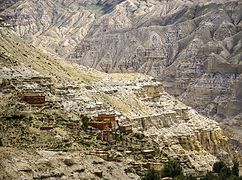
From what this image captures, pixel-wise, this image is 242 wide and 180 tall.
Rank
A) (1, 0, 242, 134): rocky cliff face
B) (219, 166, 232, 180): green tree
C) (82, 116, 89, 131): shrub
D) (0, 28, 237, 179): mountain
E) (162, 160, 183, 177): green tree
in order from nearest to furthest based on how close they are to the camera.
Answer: (0, 28, 237, 179): mountain → (162, 160, 183, 177): green tree → (219, 166, 232, 180): green tree → (82, 116, 89, 131): shrub → (1, 0, 242, 134): rocky cliff face

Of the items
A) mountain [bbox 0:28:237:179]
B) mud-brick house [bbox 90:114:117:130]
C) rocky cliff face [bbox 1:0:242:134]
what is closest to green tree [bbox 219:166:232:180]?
mountain [bbox 0:28:237:179]

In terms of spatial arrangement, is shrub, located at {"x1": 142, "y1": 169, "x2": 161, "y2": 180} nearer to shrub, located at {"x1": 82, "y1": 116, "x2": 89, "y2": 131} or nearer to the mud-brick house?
shrub, located at {"x1": 82, "y1": 116, "x2": 89, "y2": 131}

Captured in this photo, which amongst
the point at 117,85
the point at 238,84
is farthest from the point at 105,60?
the point at 117,85

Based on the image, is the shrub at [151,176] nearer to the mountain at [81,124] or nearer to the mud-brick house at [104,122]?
the mountain at [81,124]

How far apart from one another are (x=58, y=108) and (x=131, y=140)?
5.89 meters

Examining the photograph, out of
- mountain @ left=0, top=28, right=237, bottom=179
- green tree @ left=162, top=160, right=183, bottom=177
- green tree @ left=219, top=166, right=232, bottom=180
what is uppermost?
mountain @ left=0, top=28, right=237, bottom=179

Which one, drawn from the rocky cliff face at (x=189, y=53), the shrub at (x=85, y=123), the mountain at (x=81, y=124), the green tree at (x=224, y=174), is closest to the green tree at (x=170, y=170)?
the mountain at (x=81, y=124)

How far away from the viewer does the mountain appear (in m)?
42.2

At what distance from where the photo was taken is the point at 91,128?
51188mm

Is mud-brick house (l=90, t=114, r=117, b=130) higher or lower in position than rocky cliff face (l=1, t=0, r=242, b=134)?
lower

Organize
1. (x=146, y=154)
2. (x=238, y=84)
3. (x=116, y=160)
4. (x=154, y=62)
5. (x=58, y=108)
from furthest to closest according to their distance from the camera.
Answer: (x=154, y=62) → (x=238, y=84) → (x=58, y=108) → (x=146, y=154) → (x=116, y=160)

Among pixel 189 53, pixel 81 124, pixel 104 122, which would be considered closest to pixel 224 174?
pixel 104 122

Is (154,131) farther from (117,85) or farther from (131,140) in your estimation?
(131,140)

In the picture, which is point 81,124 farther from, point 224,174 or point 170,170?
point 224,174
